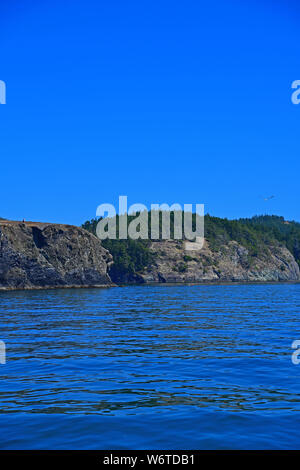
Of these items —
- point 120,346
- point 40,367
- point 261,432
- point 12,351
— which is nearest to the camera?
point 261,432

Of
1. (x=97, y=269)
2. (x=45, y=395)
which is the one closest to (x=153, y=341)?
(x=45, y=395)

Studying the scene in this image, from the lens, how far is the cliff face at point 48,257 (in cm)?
10012

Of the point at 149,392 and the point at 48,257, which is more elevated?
the point at 48,257

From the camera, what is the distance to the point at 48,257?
10938 cm

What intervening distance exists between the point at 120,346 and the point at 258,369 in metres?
6.87

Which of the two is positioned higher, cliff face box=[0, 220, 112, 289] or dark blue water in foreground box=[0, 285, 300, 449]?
cliff face box=[0, 220, 112, 289]

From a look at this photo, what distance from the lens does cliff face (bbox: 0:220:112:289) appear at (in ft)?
328

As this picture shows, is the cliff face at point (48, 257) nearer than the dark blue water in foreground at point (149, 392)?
No

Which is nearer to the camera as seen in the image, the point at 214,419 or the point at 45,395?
the point at 214,419

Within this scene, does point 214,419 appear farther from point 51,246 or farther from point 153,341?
point 51,246

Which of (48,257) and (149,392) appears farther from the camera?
(48,257)

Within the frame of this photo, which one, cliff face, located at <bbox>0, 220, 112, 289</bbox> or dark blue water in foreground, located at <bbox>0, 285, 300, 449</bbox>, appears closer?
dark blue water in foreground, located at <bbox>0, 285, 300, 449</bbox>

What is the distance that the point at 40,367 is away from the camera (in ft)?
51.6

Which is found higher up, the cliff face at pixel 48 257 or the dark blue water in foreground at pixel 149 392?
the cliff face at pixel 48 257
